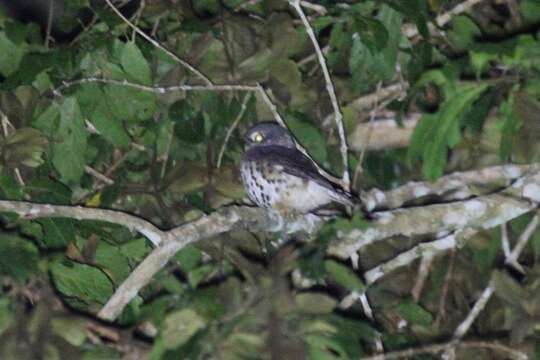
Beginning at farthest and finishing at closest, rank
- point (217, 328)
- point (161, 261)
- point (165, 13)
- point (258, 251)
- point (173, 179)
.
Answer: point (165, 13)
point (173, 179)
point (258, 251)
point (161, 261)
point (217, 328)

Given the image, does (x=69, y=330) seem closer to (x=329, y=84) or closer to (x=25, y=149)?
(x=25, y=149)

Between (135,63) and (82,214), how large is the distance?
2.11ft

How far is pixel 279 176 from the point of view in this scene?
4547 millimetres

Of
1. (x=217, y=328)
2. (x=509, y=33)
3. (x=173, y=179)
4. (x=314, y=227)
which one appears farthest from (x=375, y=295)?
(x=217, y=328)

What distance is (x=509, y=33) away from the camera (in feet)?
15.8

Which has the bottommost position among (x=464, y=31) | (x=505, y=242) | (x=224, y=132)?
(x=505, y=242)

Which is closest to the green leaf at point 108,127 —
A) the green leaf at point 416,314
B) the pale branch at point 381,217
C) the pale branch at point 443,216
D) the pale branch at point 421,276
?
the pale branch at point 381,217

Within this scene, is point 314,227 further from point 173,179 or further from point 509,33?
point 509,33

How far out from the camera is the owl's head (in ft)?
15.1

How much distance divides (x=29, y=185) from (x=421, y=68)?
1706mm

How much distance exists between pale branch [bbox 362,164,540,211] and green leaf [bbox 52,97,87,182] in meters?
1.17

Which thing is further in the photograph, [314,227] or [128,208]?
[128,208]

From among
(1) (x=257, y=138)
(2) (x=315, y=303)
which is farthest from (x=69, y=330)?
(1) (x=257, y=138)

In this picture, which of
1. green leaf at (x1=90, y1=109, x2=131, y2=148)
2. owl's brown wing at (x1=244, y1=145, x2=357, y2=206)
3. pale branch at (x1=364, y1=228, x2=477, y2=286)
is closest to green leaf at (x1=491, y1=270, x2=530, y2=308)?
pale branch at (x1=364, y1=228, x2=477, y2=286)
